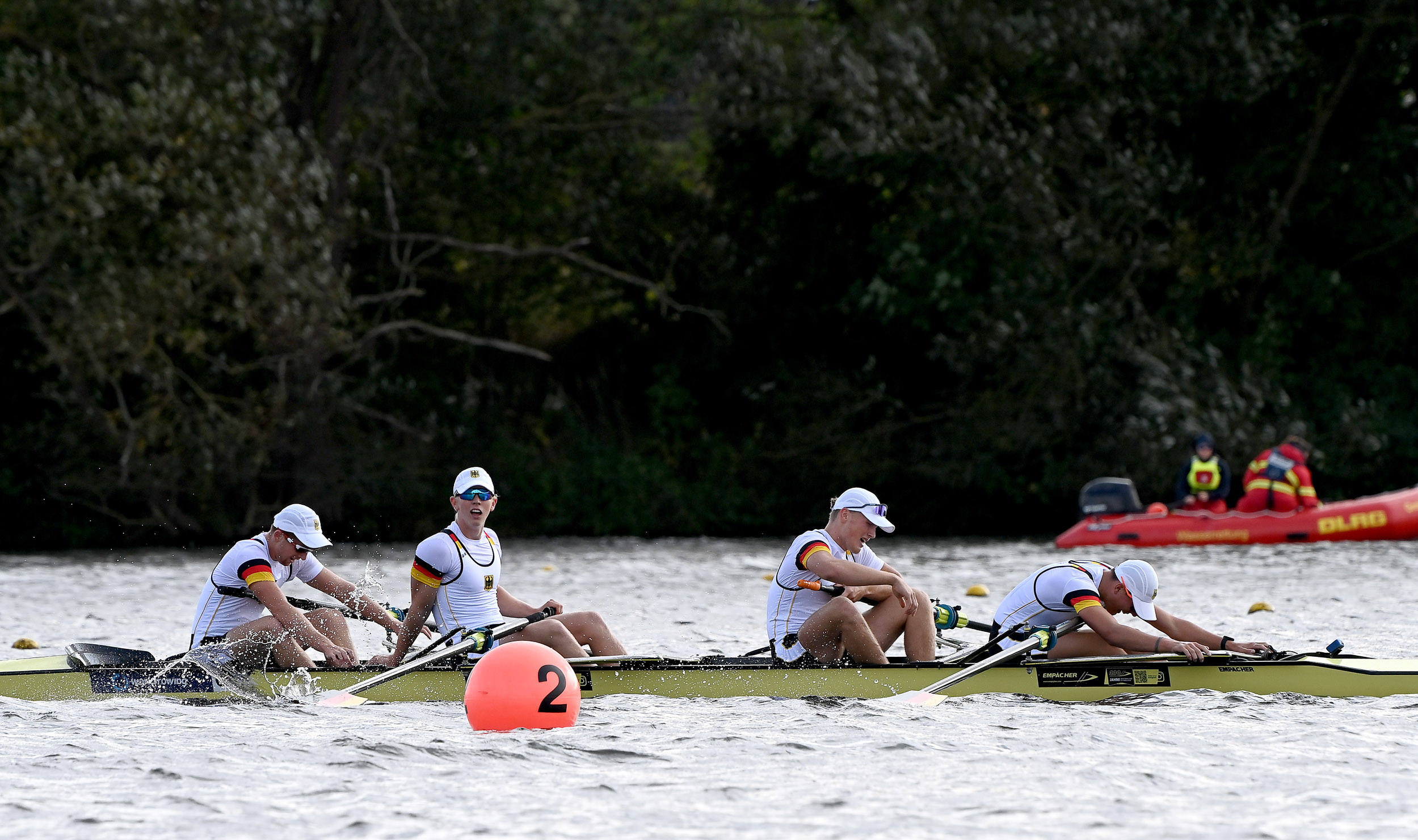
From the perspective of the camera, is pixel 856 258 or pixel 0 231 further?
pixel 856 258

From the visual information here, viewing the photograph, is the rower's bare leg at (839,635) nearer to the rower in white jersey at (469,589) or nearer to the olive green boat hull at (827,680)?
the olive green boat hull at (827,680)

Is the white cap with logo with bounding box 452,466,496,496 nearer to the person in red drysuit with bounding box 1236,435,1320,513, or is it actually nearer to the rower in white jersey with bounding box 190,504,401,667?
the rower in white jersey with bounding box 190,504,401,667

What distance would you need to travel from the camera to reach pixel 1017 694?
9406mm

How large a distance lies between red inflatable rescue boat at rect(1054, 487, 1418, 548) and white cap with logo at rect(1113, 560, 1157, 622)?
1278 centimetres

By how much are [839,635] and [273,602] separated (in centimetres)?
321

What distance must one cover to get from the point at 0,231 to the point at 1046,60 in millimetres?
15361

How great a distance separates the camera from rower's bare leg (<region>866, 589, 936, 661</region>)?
9.64 m

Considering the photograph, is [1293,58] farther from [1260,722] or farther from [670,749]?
[670,749]

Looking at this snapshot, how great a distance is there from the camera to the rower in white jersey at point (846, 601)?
926cm

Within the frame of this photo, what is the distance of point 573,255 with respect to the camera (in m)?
27.3

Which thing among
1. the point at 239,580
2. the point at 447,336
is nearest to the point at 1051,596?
the point at 239,580

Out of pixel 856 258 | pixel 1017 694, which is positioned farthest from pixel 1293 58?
pixel 1017 694

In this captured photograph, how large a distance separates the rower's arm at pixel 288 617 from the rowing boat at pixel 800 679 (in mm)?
189

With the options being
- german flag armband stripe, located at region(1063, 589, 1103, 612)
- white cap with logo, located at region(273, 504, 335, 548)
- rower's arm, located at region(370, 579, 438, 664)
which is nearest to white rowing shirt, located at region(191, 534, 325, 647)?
white cap with logo, located at region(273, 504, 335, 548)
